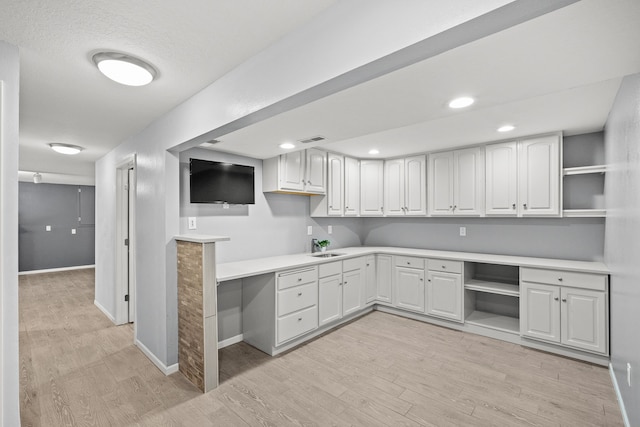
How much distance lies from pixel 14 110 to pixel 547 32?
99.8 inches

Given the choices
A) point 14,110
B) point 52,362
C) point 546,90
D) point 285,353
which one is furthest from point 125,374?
point 546,90

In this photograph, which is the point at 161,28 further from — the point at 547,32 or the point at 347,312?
the point at 347,312

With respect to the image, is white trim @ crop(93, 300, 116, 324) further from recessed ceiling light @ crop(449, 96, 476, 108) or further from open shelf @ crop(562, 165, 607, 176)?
open shelf @ crop(562, 165, 607, 176)

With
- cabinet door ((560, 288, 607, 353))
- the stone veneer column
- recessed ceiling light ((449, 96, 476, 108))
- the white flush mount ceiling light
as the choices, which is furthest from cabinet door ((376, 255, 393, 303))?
the white flush mount ceiling light

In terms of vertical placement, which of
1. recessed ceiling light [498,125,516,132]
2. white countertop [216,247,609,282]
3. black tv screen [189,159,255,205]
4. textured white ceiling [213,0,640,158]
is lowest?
white countertop [216,247,609,282]

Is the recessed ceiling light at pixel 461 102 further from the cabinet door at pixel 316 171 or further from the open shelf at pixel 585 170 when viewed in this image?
the cabinet door at pixel 316 171

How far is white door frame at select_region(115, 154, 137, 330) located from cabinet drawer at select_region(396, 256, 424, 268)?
3535mm

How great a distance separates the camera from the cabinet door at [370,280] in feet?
13.5

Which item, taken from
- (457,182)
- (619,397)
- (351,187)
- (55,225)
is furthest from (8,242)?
(55,225)

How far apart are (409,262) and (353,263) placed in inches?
29.7

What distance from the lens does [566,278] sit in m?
2.88

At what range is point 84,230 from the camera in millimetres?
7938

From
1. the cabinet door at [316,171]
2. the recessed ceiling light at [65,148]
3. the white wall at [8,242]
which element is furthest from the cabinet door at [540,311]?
the recessed ceiling light at [65,148]

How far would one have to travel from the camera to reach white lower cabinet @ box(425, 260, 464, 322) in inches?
141
